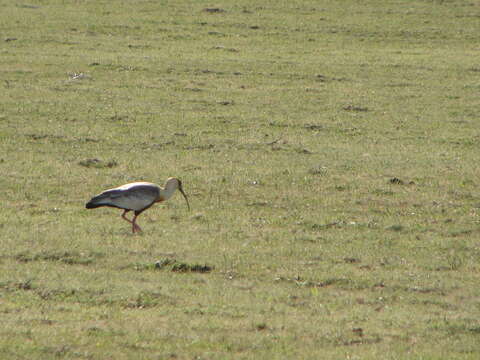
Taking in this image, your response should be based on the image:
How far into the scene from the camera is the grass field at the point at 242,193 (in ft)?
32.2

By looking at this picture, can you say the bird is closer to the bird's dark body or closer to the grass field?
the bird's dark body

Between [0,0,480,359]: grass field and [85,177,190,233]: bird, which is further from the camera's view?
[85,177,190,233]: bird

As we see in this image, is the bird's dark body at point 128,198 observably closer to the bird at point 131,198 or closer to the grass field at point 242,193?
the bird at point 131,198

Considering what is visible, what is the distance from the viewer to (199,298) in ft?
35.2

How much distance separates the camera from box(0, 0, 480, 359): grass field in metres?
9.83

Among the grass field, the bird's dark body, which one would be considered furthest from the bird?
the grass field

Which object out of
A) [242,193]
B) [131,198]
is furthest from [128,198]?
[242,193]

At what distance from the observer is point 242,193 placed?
53.1 ft

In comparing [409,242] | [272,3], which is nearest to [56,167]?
[409,242]

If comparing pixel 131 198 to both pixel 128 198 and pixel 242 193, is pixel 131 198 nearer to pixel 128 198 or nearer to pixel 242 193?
pixel 128 198

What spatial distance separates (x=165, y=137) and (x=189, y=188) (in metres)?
4.27

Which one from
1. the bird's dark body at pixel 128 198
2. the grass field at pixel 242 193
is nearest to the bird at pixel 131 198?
the bird's dark body at pixel 128 198

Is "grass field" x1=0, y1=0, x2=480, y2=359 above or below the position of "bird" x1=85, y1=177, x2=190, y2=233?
below

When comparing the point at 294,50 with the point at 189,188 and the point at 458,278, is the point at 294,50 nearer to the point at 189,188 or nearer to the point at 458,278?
the point at 189,188
